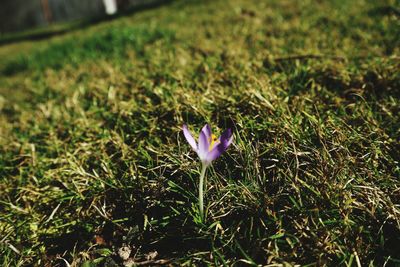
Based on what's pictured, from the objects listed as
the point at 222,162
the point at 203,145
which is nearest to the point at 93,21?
the point at 222,162

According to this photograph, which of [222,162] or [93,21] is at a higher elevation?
[222,162]

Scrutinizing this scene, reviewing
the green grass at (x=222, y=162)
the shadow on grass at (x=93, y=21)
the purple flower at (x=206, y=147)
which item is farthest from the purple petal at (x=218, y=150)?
the shadow on grass at (x=93, y=21)

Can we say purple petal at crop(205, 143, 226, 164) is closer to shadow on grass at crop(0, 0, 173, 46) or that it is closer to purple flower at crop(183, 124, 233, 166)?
purple flower at crop(183, 124, 233, 166)

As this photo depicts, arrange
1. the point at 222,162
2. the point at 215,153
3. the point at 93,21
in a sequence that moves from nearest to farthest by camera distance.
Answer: the point at 215,153
the point at 222,162
the point at 93,21

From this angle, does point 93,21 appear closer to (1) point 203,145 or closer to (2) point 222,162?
(2) point 222,162

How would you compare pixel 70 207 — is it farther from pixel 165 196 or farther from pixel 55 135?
pixel 55 135

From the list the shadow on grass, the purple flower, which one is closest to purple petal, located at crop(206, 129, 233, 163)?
the purple flower

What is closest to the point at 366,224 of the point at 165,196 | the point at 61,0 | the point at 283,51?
the point at 165,196

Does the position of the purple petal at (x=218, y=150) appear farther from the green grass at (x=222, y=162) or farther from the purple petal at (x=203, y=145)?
the green grass at (x=222, y=162)
